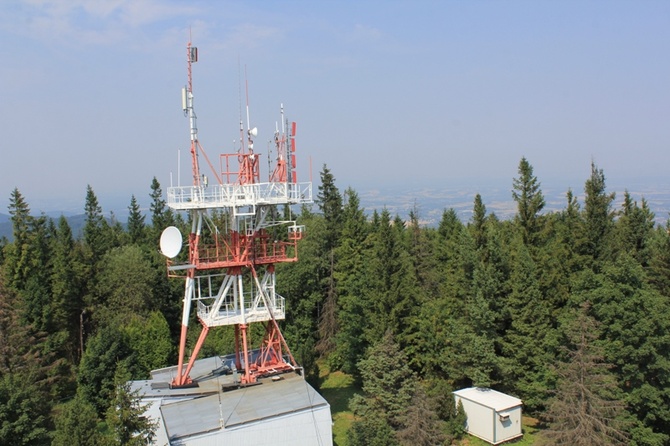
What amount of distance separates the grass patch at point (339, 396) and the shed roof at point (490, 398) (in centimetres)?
595

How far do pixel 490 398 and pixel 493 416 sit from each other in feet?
5.09

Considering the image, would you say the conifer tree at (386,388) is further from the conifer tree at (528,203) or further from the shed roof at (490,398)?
the conifer tree at (528,203)

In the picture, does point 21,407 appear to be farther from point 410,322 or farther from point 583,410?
point 583,410

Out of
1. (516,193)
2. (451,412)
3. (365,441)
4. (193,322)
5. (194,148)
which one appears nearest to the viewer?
(365,441)

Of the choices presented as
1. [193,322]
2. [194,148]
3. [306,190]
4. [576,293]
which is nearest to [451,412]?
[576,293]

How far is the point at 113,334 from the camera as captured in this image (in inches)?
1264

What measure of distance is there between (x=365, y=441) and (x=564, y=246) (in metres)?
18.6

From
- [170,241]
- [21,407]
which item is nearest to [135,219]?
[170,241]

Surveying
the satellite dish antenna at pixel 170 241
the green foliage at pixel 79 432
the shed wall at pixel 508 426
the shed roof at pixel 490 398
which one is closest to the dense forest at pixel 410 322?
the green foliage at pixel 79 432

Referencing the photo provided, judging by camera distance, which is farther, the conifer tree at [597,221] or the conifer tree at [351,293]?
the conifer tree at [351,293]

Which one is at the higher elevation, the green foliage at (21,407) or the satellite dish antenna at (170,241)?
the satellite dish antenna at (170,241)

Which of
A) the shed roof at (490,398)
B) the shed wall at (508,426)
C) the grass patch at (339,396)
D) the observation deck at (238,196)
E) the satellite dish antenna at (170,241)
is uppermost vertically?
the observation deck at (238,196)

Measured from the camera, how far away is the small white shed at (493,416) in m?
Result: 24.9

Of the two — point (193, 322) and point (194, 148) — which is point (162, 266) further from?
point (194, 148)
